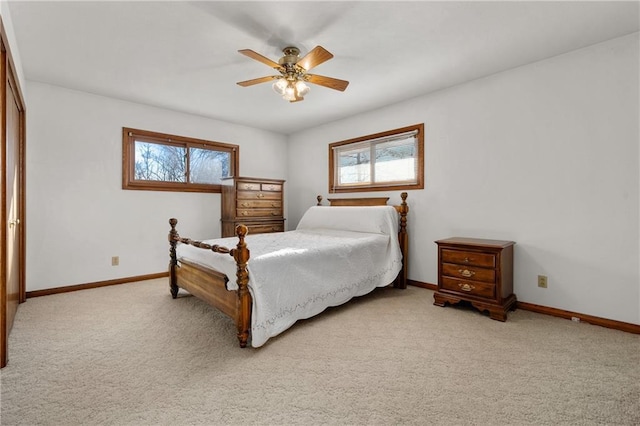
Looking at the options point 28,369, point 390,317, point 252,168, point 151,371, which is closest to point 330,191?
point 252,168

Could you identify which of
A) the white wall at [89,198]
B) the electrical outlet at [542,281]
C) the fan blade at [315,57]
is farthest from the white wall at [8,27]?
the electrical outlet at [542,281]

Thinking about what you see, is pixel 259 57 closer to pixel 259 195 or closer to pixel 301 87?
pixel 301 87

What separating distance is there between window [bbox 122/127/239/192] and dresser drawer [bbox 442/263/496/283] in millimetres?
3669

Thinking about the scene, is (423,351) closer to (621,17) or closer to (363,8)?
(363,8)

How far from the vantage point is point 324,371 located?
6.21ft

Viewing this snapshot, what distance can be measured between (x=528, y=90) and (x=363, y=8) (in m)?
2.00

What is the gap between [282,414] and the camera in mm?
1511

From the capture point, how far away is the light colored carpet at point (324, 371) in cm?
151

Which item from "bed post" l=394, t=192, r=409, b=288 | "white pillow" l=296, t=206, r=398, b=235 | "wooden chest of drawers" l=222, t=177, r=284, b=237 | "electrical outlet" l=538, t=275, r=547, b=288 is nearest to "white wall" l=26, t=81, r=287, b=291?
"wooden chest of drawers" l=222, t=177, r=284, b=237

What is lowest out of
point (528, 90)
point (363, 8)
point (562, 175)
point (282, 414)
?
point (282, 414)

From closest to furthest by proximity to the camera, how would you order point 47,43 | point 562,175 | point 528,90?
point 47,43
point 562,175
point 528,90

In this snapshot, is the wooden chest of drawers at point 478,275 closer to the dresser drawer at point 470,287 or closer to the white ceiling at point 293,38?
the dresser drawer at point 470,287

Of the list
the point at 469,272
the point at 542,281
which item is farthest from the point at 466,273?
the point at 542,281

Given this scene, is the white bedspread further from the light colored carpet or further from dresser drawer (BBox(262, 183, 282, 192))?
dresser drawer (BBox(262, 183, 282, 192))
